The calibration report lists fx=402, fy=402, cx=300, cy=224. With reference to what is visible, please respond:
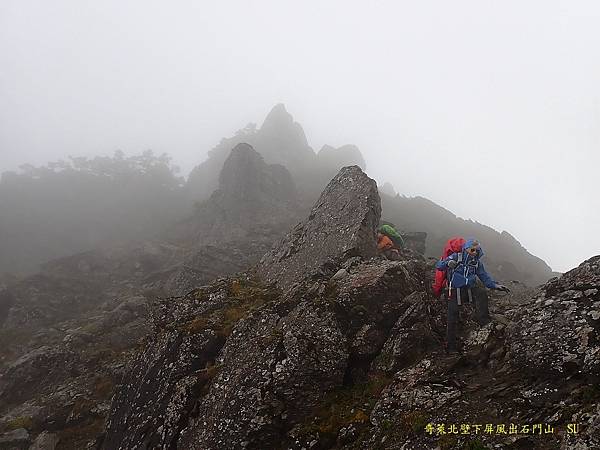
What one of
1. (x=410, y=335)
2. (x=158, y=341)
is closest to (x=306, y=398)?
(x=410, y=335)

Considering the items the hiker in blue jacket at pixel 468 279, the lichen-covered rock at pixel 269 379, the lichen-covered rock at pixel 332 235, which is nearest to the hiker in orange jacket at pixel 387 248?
the lichen-covered rock at pixel 332 235

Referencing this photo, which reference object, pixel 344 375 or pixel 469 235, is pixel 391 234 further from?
pixel 469 235

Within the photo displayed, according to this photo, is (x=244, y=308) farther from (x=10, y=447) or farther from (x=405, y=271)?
(x=10, y=447)

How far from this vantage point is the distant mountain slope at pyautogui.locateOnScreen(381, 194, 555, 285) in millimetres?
50528

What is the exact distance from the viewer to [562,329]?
36.6 feet

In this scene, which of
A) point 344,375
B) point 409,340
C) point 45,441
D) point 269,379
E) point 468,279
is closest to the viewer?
point 269,379

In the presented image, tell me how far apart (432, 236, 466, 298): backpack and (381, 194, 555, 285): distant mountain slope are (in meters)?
32.8

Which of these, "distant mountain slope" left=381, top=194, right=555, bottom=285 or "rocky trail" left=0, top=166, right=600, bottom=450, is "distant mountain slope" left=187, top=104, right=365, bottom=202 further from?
"rocky trail" left=0, top=166, right=600, bottom=450

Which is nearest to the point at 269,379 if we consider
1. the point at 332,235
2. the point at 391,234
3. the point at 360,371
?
the point at 360,371

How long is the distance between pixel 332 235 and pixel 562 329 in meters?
12.5

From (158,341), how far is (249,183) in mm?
51278

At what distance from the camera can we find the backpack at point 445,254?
49.6 feet

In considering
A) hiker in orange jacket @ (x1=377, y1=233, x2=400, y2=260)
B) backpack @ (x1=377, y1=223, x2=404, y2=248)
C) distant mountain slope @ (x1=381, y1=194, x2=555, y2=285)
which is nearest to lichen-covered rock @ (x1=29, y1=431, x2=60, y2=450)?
hiker in orange jacket @ (x1=377, y1=233, x2=400, y2=260)

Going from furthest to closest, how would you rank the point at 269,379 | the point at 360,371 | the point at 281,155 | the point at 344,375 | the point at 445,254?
1. the point at 281,155
2. the point at 445,254
3. the point at 360,371
4. the point at 344,375
5. the point at 269,379
